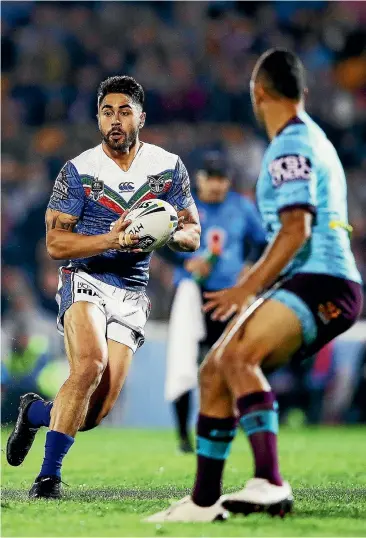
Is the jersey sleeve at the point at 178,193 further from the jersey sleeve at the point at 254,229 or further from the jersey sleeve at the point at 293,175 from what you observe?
the jersey sleeve at the point at 254,229

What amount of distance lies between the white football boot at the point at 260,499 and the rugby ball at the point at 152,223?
1.71m

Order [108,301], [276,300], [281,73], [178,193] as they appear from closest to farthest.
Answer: [276,300], [281,73], [108,301], [178,193]

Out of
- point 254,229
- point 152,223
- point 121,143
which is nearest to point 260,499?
point 152,223

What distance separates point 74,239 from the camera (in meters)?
6.21

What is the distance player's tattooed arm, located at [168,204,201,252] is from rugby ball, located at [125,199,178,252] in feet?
0.54

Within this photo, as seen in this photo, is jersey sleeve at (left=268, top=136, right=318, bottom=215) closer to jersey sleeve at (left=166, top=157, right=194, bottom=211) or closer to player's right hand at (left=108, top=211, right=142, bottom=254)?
player's right hand at (left=108, top=211, right=142, bottom=254)

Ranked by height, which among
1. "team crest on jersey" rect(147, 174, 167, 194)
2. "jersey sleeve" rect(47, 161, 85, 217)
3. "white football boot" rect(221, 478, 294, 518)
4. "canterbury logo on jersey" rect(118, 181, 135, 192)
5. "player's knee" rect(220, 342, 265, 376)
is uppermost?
"team crest on jersey" rect(147, 174, 167, 194)

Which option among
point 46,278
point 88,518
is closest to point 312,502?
point 88,518

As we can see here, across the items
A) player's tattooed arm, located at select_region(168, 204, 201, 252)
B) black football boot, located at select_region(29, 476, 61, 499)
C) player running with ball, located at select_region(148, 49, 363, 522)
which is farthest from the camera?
player's tattooed arm, located at select_region(168, 204, 201, 252)

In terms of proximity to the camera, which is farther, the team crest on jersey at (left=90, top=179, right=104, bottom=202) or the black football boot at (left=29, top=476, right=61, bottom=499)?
the team crest on jersey at (left=90, top=179, right=104, bottom=202)

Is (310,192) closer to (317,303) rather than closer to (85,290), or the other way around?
(317,303)

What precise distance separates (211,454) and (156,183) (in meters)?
2.22

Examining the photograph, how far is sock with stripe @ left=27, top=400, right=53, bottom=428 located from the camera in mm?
6586

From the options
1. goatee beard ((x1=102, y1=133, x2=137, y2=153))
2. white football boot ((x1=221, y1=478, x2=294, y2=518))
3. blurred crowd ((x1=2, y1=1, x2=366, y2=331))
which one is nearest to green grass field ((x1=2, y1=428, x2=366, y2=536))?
white football boot ((x1=221, y1=478, x2=294, y2=518))
